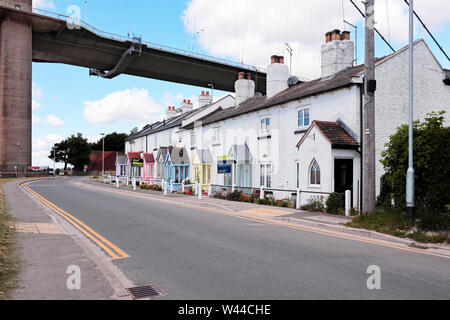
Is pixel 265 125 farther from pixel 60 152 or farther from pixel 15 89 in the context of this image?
pixel 60 152

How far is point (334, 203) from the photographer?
49.4ft

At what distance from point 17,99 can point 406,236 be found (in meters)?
64.3

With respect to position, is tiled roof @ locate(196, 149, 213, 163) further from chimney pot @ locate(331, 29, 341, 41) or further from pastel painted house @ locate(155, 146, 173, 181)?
chimney pot @ locate(331, 29, 341, 41)

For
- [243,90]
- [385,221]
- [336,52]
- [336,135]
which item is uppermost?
[243,90]

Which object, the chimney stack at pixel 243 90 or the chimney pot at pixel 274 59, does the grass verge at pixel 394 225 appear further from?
the chimney stack at pixel 243 90

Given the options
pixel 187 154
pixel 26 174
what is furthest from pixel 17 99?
pixel 187 154

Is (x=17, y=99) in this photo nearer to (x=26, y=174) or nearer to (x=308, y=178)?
(x=26, y=174)

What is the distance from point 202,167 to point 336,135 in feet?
51.9

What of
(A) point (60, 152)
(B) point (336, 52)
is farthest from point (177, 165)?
(A) point (60, 152)

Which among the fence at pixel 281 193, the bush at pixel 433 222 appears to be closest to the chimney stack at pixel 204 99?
the fence at pixel 281 193

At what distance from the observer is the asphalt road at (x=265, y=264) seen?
555 cm

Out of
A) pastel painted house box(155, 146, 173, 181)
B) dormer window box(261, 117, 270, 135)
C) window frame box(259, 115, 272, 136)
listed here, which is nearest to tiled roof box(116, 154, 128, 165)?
pastel painted house box(155, 146, 173, 181)

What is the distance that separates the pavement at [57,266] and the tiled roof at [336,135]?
1095 cm

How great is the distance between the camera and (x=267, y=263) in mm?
7172
